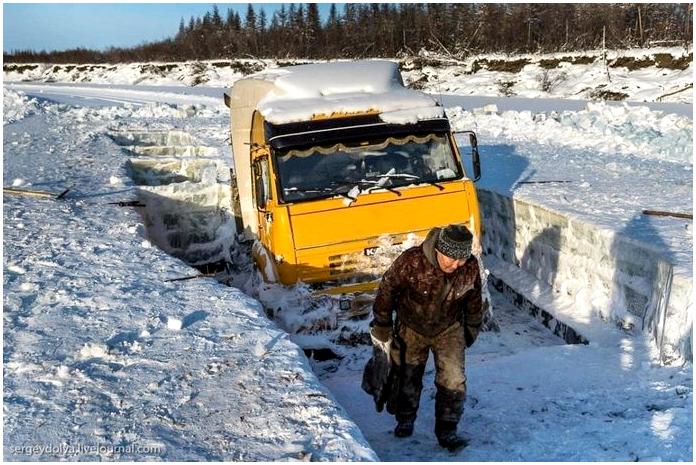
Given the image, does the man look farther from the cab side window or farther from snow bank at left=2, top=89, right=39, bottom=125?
snow bank at left=2, top=89, right=39, bottom=125

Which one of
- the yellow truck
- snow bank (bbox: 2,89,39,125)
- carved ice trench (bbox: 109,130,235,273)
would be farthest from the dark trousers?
snow bank (bbox: 2,89,39,125)

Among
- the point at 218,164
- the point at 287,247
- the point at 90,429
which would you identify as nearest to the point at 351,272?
the point at 287,247

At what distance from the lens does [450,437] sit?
4590 mm

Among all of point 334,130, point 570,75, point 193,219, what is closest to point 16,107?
point 193,219

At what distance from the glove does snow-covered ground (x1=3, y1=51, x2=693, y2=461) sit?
1.79ft

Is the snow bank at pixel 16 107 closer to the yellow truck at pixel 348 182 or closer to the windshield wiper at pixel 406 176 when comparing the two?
the yellow truck at pixel 348 182

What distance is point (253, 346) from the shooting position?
205 inches

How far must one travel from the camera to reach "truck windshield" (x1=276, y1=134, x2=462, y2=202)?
7051 millimetres

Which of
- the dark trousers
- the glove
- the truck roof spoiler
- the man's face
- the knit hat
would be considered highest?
the truck roof spoiler

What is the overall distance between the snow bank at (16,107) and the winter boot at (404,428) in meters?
21.4

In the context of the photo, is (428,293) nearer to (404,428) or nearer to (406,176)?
(404,428)

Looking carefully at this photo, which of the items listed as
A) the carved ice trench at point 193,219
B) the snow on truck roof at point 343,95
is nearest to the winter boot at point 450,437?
the snow on truck roof at point 343,95

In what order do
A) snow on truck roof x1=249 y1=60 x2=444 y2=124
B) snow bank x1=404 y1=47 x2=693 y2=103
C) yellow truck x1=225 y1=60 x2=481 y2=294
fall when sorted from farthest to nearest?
snow bank x1=404 y1=47 x2=693 y2=103 < snow on truck roof x1=249 y1=60 x2=444 y2=124 < yellow truck x1=225 y1=60 x2=481 y2=294

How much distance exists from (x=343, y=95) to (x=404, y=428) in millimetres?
4376
